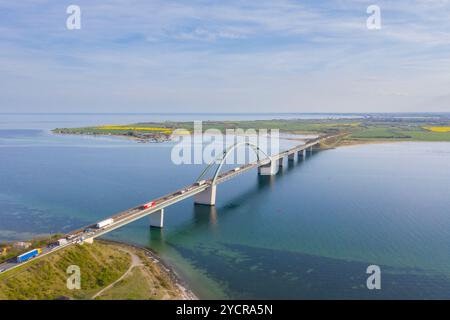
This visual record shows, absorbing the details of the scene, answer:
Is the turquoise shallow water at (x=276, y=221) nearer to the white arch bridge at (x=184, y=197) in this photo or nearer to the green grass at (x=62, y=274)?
the white arch bridge at (x=184, y=197)

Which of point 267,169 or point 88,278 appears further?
point 267,169

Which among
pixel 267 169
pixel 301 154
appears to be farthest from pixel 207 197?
pixel 301 154

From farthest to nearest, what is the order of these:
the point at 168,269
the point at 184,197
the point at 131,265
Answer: the point at 184,197 < the point at 168,269 < the point at 131,265

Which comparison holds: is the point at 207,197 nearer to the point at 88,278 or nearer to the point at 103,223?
the point at 103,223

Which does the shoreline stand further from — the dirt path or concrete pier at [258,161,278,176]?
concrete pier at [258,161,278,176]

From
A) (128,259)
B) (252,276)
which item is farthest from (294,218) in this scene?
(128,259)

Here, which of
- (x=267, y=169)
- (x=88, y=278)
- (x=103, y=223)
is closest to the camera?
(x=88, y=278)
